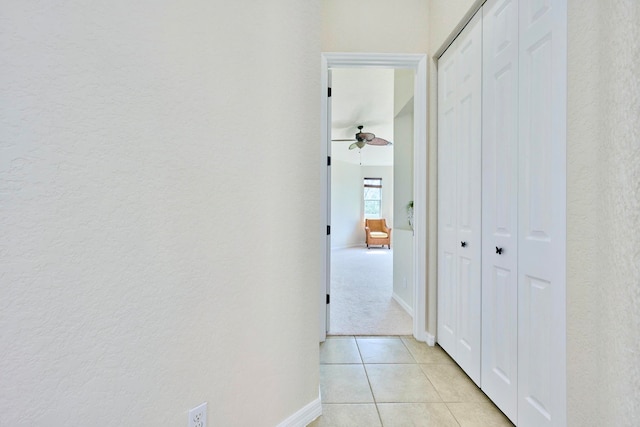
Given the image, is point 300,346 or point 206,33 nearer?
point 206,33

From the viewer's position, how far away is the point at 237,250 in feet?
4.21

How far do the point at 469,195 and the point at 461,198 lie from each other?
126 mm

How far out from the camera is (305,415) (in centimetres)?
162

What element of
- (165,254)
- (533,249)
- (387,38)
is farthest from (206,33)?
(387,38)

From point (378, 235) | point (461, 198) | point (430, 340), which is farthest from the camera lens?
point (378, 235)

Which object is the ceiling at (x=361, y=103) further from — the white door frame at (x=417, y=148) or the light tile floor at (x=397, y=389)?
the light tile floor at (x=397, y=389)

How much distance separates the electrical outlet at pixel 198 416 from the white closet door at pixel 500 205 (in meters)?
1.42

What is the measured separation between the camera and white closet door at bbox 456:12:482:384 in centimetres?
200

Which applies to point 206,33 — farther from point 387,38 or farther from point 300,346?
point 387,38

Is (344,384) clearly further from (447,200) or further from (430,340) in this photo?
(447,200)

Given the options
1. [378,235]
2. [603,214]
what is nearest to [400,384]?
[603,214]

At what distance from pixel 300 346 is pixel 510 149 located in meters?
1.42

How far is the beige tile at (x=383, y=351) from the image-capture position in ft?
7.97

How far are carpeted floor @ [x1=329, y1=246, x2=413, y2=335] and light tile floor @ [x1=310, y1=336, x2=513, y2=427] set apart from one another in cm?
38
